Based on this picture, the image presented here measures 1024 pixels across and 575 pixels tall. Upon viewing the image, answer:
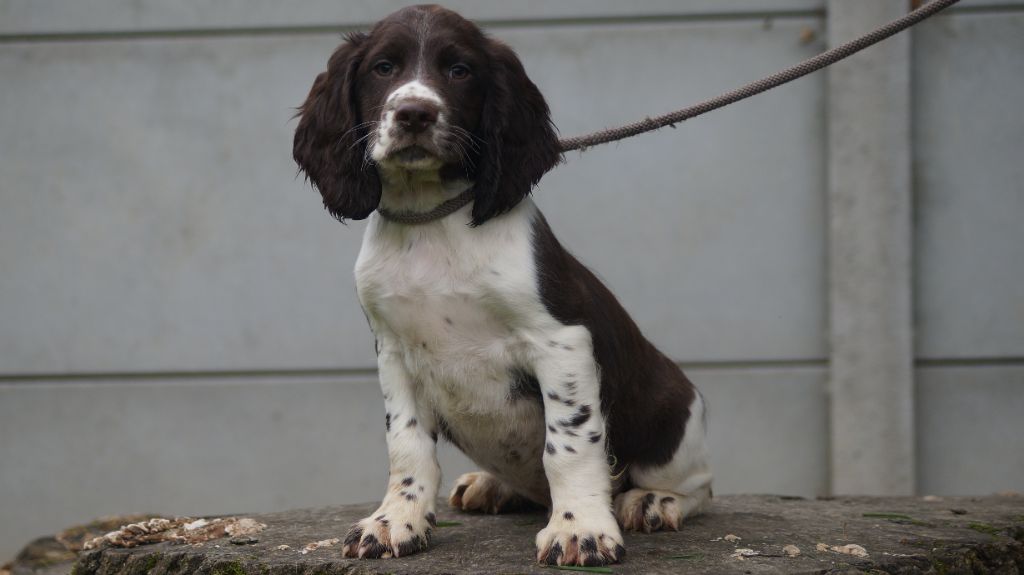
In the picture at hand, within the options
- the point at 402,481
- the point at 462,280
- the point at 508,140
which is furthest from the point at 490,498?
the point at 508,140

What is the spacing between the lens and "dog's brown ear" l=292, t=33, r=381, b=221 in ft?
10.4

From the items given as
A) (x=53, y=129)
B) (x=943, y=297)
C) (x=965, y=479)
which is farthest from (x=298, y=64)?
(x=965, y=479)

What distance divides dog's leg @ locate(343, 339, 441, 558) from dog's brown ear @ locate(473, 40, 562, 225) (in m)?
0.58

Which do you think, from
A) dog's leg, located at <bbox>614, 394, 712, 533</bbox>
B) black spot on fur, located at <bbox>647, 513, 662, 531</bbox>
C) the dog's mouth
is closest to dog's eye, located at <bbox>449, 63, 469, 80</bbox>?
the dog's mouth

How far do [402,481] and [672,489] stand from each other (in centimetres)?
96

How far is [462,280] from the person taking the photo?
10.2ft

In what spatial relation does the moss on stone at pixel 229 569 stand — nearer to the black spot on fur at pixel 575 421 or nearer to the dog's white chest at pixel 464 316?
the dog's white chest at pixel 464 316

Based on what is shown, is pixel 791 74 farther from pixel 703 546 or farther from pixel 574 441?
pixel 703 546

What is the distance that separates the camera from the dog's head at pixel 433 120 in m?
2.99

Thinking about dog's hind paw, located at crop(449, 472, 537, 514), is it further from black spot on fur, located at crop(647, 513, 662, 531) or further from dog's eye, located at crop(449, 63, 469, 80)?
dog's eye, located at crop(449, 63, 469, 80)

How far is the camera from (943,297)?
229 inches

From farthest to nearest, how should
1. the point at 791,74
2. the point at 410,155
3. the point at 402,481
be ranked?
the point at 791,74, the point at 402,481, the point at 410,155

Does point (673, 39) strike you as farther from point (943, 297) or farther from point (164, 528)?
point (164, 528)

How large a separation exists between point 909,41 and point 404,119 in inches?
148
